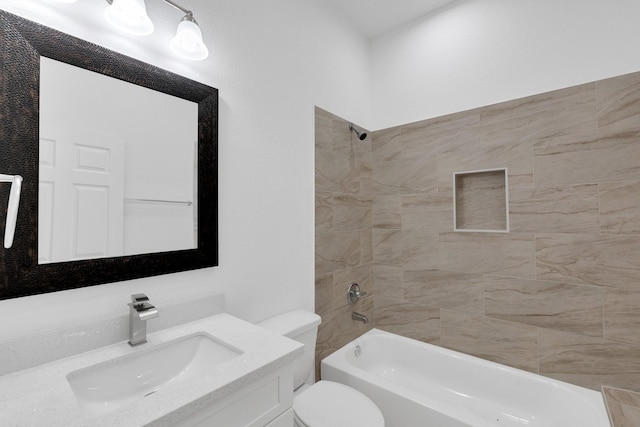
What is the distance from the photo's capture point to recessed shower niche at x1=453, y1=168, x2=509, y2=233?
197 centimetres

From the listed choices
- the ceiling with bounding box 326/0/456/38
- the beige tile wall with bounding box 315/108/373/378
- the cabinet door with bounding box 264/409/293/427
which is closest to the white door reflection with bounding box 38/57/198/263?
the cabinet door with bounding box 264/409/293/427

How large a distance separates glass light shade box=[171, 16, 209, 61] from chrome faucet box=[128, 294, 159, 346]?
1004 millimetres

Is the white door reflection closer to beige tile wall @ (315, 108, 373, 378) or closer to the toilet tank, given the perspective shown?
the toilet tank

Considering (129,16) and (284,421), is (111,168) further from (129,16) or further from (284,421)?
(284,421)

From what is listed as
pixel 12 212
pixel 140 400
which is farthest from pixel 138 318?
pixel 12 212

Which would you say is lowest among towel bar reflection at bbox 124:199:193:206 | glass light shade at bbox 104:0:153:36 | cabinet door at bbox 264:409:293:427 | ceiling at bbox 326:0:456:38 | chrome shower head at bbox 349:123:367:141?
cabinet door at bbox 264:409:293:427

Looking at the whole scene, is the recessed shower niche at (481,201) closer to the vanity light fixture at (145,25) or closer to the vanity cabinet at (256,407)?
the vanity cabinet at (256,407)

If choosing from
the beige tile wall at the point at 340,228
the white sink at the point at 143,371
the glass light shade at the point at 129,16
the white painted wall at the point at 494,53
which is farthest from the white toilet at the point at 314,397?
the white painted wall at the point at 494,53


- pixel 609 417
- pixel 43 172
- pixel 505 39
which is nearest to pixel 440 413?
pixel 609 417

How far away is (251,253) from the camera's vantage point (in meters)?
1.55

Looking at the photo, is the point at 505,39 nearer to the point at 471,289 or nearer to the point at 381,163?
the point at 381,163

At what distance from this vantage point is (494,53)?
1948 mm

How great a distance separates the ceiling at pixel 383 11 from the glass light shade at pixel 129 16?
1.52 meters

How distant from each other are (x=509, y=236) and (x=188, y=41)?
6.77ft
